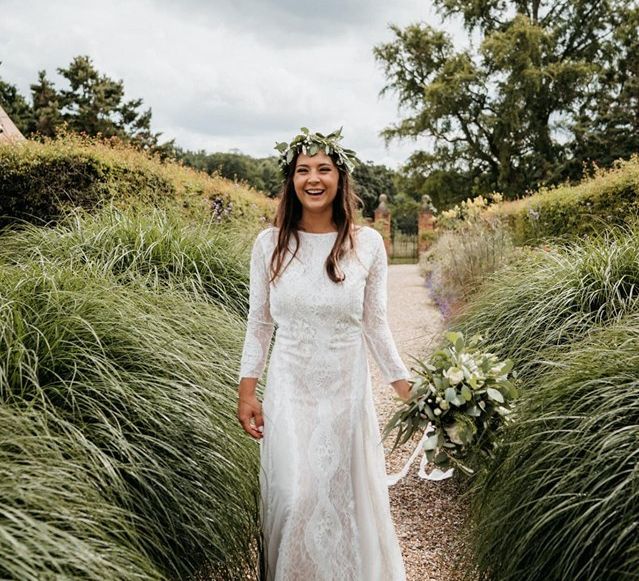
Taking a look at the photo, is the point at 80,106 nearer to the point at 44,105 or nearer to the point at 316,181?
the point at 44,105

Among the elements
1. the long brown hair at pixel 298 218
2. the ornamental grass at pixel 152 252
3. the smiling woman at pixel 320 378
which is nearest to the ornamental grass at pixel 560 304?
the smiling woman at pixel 320 378

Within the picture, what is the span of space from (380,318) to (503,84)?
26937mm

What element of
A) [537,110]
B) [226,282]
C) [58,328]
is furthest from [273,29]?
[537,110]

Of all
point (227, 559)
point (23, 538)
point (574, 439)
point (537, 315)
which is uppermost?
point (537, 315)

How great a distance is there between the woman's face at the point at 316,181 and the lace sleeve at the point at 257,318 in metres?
0.25

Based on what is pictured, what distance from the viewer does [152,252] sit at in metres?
4.30

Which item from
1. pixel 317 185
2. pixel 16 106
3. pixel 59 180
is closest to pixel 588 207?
pixel 59 180

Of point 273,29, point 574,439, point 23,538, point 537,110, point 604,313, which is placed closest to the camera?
point 23,538

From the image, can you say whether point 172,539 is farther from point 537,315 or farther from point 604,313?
point 604,313

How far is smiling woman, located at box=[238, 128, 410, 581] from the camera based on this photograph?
86.4 inches

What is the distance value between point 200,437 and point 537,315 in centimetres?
211

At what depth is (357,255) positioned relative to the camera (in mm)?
2371

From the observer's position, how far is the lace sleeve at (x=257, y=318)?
241cm

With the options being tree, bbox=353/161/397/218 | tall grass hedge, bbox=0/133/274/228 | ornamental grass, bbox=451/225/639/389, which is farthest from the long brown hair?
tree, bbox=353/161/397/218
